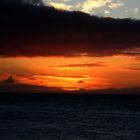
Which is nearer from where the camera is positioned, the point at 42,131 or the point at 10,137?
the point at 10,137

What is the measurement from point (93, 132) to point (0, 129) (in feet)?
28.1

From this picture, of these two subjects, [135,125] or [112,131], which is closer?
[112,131]

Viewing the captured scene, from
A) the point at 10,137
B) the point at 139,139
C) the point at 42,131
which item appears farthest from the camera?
the point at 42,131

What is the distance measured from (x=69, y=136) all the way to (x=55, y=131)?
11.9 feet

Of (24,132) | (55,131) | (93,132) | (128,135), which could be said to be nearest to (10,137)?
(24,132)

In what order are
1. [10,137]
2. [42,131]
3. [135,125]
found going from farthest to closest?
1. [135,125]
2. [42,131]
3. [10,137]

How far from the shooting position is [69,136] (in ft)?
116

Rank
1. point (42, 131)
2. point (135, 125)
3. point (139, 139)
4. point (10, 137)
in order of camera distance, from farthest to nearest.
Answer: point (135, 125)
point (42, 131)
point (139, 139)
point (10, 137)

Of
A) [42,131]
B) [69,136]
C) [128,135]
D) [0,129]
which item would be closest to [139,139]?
[128,135]

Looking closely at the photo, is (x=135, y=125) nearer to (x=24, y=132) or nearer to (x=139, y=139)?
(x=139, y=139)

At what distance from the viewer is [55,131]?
38.7 metres

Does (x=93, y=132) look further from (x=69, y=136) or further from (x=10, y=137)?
(x=10, y=137)


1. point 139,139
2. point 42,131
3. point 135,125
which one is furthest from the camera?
point 135,125

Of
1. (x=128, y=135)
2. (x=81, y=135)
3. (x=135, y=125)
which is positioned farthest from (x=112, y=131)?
(x=135, y=125)
